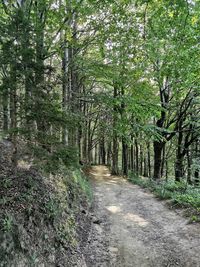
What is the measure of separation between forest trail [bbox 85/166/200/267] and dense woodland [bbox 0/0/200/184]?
6.76 ft

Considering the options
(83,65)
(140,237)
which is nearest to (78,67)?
(83,65)

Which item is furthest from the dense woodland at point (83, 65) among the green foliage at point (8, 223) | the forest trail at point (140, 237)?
the forest trail at point (140, 237)

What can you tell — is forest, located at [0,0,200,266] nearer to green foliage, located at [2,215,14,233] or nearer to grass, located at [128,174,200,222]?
grass, located at [128,174,200,222]

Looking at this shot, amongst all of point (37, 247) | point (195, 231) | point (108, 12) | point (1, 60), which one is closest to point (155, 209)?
point (195, 231)

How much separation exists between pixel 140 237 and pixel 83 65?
23.9 feet

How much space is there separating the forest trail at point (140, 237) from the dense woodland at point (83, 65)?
2.06 meters

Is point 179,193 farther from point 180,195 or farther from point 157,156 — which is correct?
point 157,156

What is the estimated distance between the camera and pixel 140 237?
5812mm

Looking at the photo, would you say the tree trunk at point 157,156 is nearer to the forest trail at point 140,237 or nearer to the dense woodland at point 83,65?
the dense woodland at point 83,65

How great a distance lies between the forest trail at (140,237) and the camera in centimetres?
473

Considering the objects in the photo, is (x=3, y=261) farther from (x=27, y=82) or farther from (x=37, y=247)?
(x=27, y=82)

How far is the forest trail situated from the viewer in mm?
4727

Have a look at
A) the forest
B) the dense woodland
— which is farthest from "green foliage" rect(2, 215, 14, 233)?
the dense woodland

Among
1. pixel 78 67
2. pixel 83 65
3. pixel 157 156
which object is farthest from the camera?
pixel 157 156
